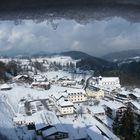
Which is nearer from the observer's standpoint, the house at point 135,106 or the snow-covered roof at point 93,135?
the snow-covered roof at point 93,135

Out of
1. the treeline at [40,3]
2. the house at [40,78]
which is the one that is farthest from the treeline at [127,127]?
the treeline at [40,3]

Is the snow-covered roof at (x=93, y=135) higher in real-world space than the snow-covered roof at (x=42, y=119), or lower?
lower

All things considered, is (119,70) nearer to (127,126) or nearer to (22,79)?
(127,126)

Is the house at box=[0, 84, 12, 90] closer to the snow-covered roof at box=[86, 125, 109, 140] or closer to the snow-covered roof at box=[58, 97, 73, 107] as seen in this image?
the snow-covered roof at box=[58, 97, 73, 107]

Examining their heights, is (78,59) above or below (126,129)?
above

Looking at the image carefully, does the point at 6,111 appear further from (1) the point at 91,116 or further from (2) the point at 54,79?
(1) the point at 91,116

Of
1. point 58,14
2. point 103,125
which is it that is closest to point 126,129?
point 103,125

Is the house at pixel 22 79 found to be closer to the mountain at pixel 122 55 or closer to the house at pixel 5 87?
the house at pixel 5 87

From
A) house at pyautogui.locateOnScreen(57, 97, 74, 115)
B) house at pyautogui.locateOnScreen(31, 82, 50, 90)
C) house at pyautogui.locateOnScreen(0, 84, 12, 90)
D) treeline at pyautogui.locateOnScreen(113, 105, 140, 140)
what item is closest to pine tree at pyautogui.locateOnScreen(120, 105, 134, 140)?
treeline at pyautogui.locateOnScreen(113, 105, 140, 140)
